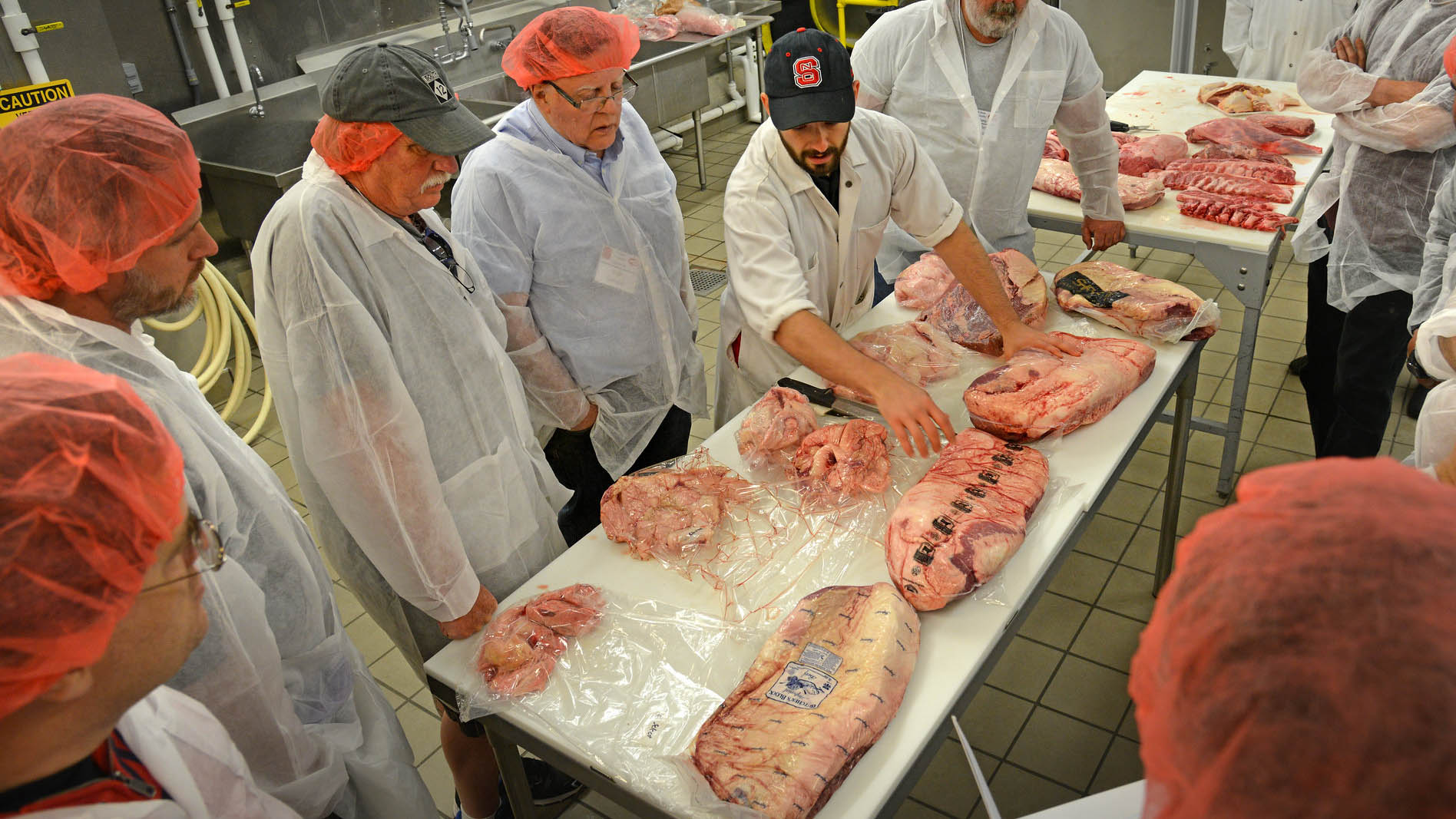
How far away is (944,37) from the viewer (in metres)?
3.21

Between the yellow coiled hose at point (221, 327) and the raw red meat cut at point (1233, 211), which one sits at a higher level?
the raw red meat cut at point (1233, 211)

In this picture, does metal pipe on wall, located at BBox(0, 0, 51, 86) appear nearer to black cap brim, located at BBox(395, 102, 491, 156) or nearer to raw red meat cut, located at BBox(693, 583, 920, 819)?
black cap brim, located at BBox(395, 102, 491, 156)

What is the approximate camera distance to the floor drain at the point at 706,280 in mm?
5473

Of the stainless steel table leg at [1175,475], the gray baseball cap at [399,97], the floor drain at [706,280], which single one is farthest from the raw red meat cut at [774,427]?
the floor drain at [706,280]

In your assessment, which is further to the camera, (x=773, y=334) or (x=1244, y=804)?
(x=773, y=334)

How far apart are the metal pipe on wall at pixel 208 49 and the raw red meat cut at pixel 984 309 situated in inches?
157

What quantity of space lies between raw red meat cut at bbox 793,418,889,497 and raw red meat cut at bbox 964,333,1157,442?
0.86ft

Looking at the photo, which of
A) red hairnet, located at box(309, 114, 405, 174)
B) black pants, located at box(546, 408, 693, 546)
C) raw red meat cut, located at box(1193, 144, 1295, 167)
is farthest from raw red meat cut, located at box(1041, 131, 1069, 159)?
red hairnet, located at box(309, 114, 405, 174)

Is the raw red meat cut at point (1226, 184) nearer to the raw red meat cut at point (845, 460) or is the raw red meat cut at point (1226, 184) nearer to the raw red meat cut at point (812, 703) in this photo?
the raw red meat cut at point (845, 460)

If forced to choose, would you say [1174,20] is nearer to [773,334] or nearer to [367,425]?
[773,334]

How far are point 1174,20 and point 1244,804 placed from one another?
6175 mm

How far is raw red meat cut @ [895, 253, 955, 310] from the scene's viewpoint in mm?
2869

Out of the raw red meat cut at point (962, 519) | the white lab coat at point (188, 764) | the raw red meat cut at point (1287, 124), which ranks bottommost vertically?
the raw red meat cut at point (962, 519)

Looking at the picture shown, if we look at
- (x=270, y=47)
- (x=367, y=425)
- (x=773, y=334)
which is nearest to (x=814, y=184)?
(x=773, y=334)
